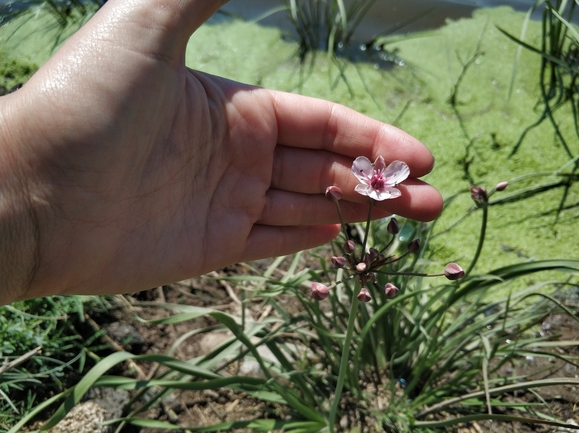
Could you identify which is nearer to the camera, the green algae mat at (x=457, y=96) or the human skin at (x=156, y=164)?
the human skin at (x=156, y=164)

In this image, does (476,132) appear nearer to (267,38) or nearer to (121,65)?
(267,38)

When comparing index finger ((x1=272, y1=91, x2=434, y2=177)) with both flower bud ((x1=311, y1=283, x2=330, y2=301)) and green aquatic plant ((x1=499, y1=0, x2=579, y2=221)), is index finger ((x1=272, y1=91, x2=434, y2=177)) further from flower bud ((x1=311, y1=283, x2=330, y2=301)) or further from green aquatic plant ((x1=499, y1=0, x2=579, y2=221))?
green aquatic plant ((x1=499, y1=0, x2=579, y2=221))

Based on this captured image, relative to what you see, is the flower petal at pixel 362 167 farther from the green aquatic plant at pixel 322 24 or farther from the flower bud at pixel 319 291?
the green aquatic plant at pixel 322 24

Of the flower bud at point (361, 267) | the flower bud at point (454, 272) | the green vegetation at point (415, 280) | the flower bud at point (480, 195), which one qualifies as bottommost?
the green vegetation at point (415, 280)

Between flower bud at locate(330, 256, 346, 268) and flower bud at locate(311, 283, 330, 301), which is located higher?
flower bud at locate(330, 256, 346, 268)

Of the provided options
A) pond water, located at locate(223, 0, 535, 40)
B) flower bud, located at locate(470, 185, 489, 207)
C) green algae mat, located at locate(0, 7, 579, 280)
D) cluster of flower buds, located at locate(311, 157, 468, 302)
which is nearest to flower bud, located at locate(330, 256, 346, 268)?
cluster of flower buds, located at locate(311, 157, 468, 302)

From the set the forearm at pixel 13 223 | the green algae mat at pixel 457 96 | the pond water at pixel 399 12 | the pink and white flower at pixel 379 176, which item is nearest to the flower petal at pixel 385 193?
the pink and white flower at pixel 379 176

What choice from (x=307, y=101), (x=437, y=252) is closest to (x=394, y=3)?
(x=437, y=252)
